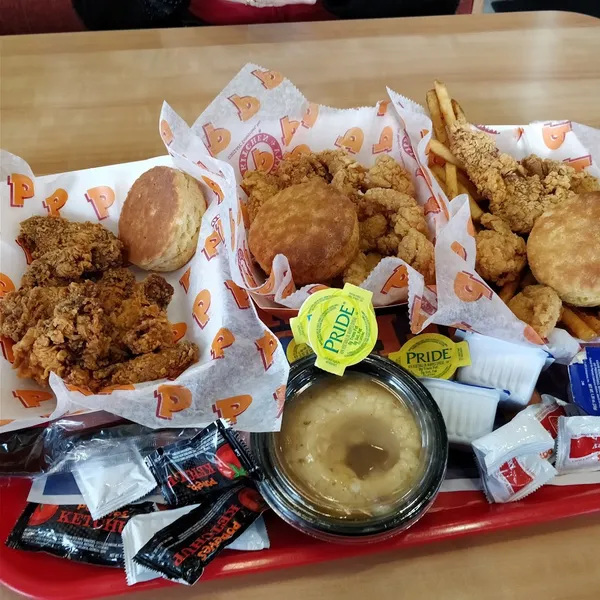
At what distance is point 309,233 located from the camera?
1.26 metres

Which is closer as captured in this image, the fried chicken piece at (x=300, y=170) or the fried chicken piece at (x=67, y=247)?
the fried chicken piece at (x=67, y=247)

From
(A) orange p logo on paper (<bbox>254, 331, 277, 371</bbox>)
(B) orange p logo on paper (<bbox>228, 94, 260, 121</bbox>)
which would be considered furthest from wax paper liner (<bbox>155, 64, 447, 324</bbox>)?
(A) orange p logo on paper (<bbox>254, 331, 277, 371</bbox>)

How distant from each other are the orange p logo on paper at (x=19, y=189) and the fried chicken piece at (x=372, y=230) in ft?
2.68

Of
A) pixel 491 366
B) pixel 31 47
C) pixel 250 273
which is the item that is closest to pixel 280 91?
pixel 250 273

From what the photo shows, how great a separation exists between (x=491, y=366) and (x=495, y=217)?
37cm

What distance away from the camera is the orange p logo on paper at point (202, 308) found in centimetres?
129

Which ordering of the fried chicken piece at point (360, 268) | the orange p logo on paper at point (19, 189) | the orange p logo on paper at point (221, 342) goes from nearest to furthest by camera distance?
1. the orange p logo on paper at point (221, 342)
2. the fried chicken piece at point (360, 268)
3. the orange p logo on paper at point (19, 189)

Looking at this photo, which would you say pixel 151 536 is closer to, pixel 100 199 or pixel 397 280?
pixel 397 280

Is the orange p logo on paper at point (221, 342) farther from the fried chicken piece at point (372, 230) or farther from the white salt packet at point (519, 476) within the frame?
the white salt packet at point (519, 476)

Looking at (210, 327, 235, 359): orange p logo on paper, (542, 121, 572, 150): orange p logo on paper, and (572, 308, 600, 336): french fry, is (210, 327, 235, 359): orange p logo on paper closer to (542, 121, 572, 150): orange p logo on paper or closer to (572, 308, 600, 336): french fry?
(572, 308, 600, 336): french fry

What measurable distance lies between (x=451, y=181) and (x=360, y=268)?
0.35 meters

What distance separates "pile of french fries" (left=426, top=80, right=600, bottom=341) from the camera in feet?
4.15

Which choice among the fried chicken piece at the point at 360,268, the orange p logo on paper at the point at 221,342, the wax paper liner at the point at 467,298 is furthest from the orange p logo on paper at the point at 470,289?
the orange p logo on paper at the point at 221,342

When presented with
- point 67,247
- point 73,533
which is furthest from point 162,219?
point 73,533
